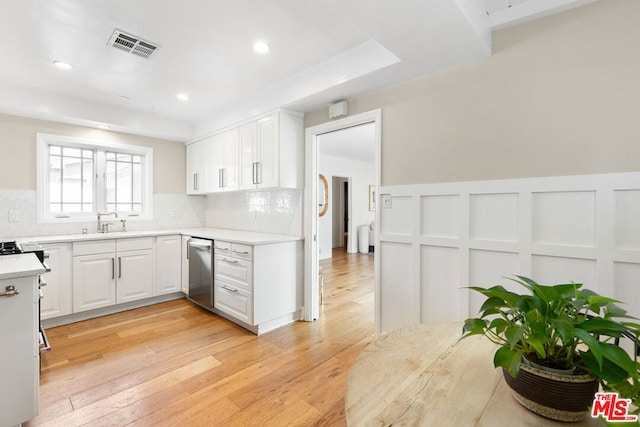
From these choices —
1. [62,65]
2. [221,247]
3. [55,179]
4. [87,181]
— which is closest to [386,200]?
[221,247]

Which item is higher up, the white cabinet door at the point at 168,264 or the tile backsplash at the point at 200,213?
the tile backsplash at the point at 200,213

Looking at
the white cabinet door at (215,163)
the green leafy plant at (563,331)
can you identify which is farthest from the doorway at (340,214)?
the green leafy plant at (563,331)

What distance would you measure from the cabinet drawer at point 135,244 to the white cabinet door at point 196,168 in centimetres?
101

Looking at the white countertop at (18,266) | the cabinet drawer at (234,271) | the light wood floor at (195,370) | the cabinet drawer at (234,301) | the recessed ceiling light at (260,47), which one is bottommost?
the light wood floor at (195,370)

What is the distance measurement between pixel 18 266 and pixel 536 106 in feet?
10.4

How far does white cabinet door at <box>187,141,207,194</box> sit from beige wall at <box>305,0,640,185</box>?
9.54 feet

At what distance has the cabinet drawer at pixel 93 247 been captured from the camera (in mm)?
3135

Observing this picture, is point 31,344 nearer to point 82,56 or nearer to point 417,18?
point 82,56

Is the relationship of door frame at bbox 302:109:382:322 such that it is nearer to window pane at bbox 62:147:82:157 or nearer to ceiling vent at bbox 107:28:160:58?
ceiling vent at bbox 107:28:160:58

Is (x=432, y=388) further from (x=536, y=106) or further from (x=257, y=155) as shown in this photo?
(x=257, y=155)

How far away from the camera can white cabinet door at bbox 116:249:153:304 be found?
342cm

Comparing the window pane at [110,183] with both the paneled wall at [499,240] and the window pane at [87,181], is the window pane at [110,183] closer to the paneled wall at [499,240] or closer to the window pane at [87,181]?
the window pane at [87,181]

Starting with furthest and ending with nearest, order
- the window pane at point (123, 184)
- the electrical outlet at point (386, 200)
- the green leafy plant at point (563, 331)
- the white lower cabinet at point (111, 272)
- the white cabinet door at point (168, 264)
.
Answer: the window pane at point (123, 184) → the white cabinet door at point (168, 264) → the white lower cabinet at point (111, 272) → the electrical outlet at point (386, 200) → the green leafy plant at point (563, 331)

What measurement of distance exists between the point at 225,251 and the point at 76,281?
5.26 feet
